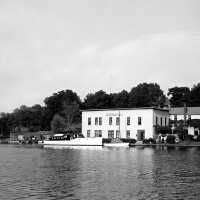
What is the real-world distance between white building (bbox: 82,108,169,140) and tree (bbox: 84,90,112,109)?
1778 inches

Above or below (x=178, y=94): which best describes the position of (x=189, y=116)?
below

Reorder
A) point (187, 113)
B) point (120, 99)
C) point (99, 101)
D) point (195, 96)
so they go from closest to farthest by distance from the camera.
→ point (187, 113), point (195, 96), point (99, 101), point (120, 99)

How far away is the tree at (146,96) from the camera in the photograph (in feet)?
556

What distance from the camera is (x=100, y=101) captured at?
551ft

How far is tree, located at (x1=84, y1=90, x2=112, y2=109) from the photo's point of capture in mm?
166850

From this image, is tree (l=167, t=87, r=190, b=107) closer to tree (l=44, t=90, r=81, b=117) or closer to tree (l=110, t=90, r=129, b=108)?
tree (l=110, t=90, r=129, b=108)

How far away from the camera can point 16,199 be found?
2766 cm

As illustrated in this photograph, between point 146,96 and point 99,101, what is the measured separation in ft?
62.4

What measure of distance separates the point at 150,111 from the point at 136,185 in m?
78.5

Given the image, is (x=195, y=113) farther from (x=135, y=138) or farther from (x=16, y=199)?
(x=16, y=199)

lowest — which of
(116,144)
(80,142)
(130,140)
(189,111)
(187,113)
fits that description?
(116,144)

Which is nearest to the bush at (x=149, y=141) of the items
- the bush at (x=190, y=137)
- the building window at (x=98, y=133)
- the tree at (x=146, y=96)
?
the bush at (x=190, y=137)

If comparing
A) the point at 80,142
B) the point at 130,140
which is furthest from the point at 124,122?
the point at 80,142

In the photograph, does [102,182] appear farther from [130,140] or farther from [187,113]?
[187,113]
